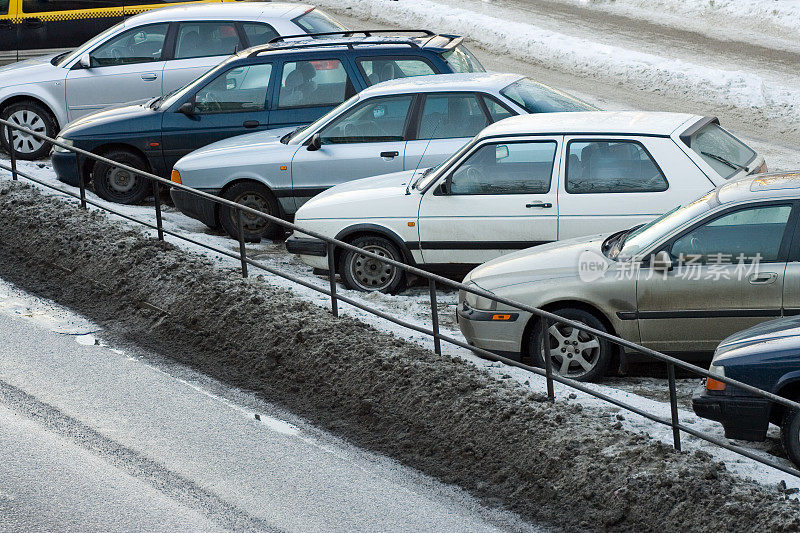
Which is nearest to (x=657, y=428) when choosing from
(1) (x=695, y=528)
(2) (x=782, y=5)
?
(1) (x=695, y=528)

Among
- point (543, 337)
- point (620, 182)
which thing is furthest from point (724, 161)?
point (543, 337)

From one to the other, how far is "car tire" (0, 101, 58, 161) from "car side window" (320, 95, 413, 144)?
4640 millimetres

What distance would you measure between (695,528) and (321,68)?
7.65 m

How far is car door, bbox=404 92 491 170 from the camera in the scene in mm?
11000

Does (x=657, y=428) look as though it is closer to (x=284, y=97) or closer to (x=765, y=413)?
(x=765, y=413)

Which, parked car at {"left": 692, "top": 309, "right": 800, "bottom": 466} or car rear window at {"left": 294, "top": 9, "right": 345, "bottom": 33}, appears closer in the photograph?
parked car at {"left": 692, "top": 309, "right": 800, "bottom": 466}

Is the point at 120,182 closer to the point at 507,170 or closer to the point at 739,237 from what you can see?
the point at 507,170

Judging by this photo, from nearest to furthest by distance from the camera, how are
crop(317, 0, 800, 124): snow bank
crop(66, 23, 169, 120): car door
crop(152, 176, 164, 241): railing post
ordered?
crop(152, 176, 164, 241): railing post → crop(66, 23, 169, 120): car door → crop(317, 0, 800, 124): snow bank

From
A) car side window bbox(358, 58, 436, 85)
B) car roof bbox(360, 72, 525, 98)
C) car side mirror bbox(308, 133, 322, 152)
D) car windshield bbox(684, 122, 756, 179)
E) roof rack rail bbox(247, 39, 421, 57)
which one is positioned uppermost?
roof rack rail bbox(247, 39, 421, 57)

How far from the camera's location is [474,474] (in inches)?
276

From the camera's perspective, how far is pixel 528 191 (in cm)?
970

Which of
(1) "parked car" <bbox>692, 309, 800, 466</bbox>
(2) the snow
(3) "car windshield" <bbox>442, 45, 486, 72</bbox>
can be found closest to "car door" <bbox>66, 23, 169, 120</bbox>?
(2) the snow

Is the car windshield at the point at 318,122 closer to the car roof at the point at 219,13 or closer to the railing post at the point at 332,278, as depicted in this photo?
the railing post at the point at 332,278

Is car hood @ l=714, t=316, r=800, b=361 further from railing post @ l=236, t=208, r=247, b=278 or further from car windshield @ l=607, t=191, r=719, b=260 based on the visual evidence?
railing post @ l=236, t=208, r=247, b=278
